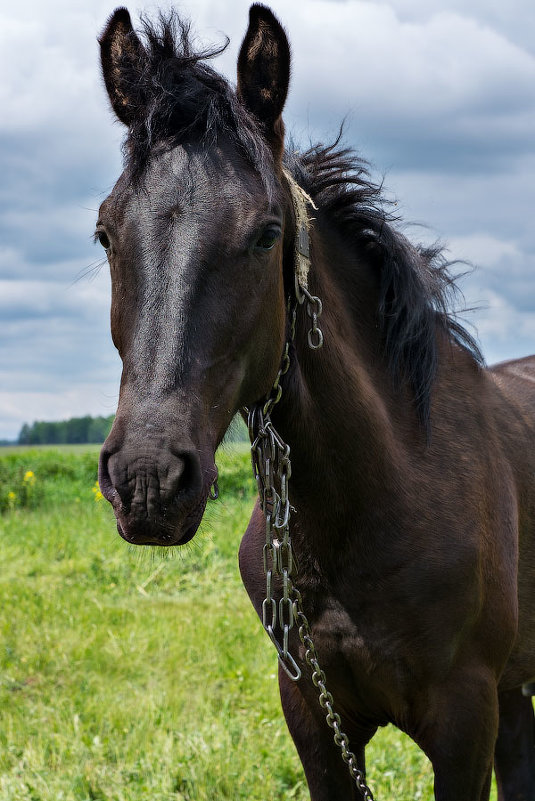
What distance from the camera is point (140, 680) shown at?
6.67 metres

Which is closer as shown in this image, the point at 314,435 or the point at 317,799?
the point at 314,435

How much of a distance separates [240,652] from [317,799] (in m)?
3.82

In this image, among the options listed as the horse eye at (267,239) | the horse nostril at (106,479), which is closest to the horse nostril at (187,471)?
the horse nostril at (106,479)

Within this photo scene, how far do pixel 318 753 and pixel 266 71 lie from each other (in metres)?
2.35

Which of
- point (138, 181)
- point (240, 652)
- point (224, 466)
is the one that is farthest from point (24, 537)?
point (138, 181)

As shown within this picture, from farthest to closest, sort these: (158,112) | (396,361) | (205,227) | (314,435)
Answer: (396,361), (314,435), (158,112), (205,227)

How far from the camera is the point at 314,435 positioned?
2770mm

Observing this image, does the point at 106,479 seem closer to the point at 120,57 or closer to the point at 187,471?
the point at 187,471

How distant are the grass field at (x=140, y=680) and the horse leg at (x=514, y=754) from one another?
1.77 feet

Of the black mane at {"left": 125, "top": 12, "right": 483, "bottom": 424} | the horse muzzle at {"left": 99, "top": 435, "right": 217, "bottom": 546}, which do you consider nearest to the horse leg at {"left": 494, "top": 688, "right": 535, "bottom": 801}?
the black mane at {"left": 125, "top": 12, "right": 483, "bottom": 424}

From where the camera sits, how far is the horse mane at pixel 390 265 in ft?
10.1

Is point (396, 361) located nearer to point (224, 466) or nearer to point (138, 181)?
point (138, 181)

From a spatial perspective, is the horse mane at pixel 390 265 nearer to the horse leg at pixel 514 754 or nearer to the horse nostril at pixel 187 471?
the horse nostril at pixel 187 471

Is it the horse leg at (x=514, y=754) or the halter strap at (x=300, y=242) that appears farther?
the horse leg at (x=514, y=754)
